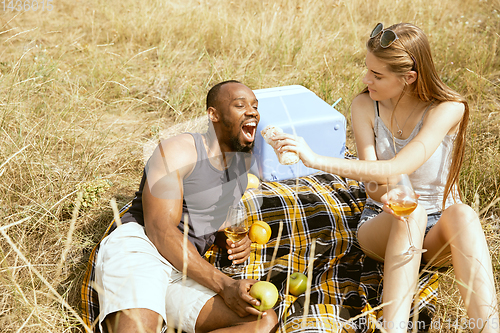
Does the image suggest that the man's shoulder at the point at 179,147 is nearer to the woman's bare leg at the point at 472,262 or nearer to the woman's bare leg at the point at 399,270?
the woman's bare leg at the point at 399,270

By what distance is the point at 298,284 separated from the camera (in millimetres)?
2811

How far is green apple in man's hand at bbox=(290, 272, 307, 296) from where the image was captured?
281 cm

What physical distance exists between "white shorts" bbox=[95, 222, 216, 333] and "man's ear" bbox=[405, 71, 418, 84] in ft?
5.90

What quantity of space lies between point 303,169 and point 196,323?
199 centimetres

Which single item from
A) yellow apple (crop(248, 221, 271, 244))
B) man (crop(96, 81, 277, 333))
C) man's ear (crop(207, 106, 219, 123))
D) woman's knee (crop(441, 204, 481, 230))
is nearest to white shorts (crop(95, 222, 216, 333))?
man (crop(96, 81, 277, 333))

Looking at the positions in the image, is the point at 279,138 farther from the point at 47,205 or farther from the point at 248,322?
the point at 47,205

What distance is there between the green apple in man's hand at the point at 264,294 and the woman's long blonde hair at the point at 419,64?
53.1 inches

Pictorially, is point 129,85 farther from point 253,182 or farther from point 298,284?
point 298,284

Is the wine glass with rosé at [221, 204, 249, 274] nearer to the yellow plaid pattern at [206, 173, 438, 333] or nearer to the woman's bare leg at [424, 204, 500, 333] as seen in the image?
the yellow plaid pattern at [206, 173, 438, 333]

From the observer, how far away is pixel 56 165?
3748 mm

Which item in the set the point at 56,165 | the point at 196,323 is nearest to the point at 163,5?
the point at 56,165

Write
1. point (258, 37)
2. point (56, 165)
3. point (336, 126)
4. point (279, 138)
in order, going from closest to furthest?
point (279, 138) → point (56, 165) → point (336, 126) → point (258, 37)

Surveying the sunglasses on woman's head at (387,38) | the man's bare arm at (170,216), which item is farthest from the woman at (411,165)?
the man's bare arm at (170,216)

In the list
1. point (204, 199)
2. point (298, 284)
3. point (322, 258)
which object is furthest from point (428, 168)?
point (204, 199)
